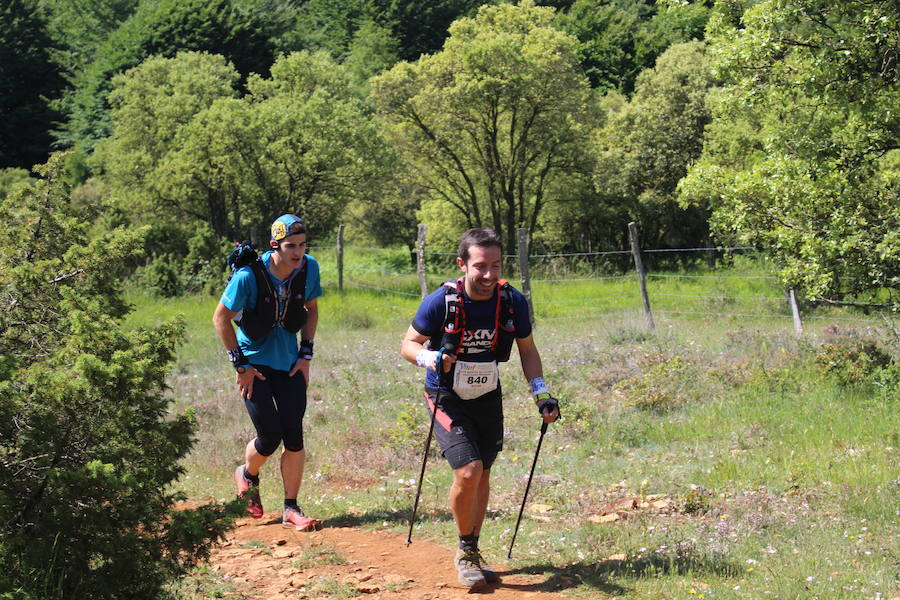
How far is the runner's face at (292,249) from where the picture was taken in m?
6.65

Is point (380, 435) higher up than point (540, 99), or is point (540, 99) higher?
point (540, 99)

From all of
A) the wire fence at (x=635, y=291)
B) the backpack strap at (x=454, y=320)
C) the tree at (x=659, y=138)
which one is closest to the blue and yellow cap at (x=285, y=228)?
the backpack strap at (x=454, y=320)

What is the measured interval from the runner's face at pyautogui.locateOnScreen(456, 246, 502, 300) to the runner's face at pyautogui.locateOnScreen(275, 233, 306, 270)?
1.68 m

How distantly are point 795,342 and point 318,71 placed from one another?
2858 cm

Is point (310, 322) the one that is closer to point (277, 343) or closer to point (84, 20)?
point (277, 343)

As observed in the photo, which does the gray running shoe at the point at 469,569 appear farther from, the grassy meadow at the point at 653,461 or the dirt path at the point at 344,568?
the grassy meadow at the point at 653,461

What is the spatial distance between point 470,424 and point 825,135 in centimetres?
766

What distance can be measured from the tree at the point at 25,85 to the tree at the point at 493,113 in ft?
85.7

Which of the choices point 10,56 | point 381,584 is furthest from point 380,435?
point 10,56

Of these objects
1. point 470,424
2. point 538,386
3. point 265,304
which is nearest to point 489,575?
point 470,424

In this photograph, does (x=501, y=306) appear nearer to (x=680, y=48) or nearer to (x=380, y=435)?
(x=380, y=435)

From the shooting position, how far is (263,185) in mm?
31391

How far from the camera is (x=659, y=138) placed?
36.6 metres

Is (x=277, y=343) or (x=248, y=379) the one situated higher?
(x=277, y=343)
